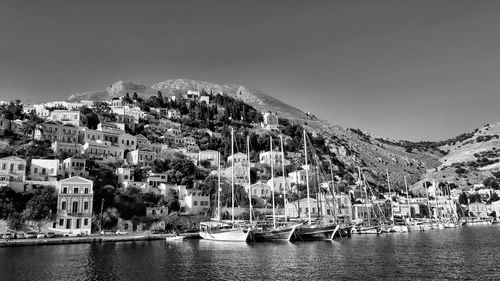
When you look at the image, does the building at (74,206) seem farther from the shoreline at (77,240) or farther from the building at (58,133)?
the building at (58,133)

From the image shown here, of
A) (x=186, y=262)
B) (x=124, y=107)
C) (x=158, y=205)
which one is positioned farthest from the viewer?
(x=124, y=107)

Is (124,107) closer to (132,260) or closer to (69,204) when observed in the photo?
(69,204)

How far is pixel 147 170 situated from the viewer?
8056 centimetres

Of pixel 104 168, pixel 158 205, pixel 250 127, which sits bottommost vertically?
pixel 158 205

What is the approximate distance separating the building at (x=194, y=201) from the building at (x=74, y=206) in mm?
17411

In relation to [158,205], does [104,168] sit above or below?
above

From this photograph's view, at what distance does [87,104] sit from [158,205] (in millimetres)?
64528

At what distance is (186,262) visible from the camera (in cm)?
3734

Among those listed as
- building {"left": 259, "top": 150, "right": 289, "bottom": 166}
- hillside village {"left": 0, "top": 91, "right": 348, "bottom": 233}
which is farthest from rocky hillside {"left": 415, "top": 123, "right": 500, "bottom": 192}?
building {"left": 259, "top": 150, "right": 289, "bottom": 166}

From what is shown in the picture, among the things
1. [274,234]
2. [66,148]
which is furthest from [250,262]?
[66,148]

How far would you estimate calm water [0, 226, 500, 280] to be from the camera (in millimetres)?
30578

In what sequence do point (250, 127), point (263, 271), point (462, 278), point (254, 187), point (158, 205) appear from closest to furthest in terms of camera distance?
point (462, 278) → point (263, 271) → point (158, 205) → point (254, 187) → point (250, 127)

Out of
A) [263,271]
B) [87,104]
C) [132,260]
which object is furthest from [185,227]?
[87,104]

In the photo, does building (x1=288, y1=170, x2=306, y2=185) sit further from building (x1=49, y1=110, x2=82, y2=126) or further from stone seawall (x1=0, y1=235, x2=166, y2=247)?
building (x1=49, y1=110, x2=82, y2=126)
